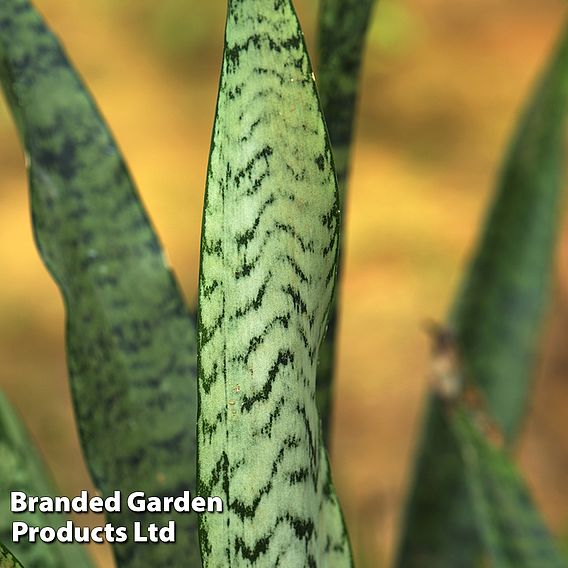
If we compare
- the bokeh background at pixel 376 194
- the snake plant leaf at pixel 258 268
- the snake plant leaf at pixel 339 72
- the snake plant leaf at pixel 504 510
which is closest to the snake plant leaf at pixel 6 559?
the snake plant leaf at pixel 258 268

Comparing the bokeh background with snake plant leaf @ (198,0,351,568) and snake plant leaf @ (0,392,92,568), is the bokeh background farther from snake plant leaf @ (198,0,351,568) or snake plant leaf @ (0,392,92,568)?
snake plant leaf @ (198,0,351,568)

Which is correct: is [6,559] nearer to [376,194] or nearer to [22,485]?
[22,485]

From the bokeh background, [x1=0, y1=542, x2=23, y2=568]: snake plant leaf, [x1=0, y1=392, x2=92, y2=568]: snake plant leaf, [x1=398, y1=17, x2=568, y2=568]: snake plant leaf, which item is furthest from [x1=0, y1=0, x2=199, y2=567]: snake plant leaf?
the bokeh background

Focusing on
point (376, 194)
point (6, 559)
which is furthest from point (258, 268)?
point (376, 194)

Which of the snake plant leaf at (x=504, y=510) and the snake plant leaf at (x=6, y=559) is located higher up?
the snake plant leaf at (x=504, y=510)

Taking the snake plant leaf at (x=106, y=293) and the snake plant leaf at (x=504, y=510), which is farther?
the snake plant leaf at (x=504, y=510)

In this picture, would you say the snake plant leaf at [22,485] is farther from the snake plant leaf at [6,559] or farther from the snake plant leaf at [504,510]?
the snake plant leaf at [504,510]
